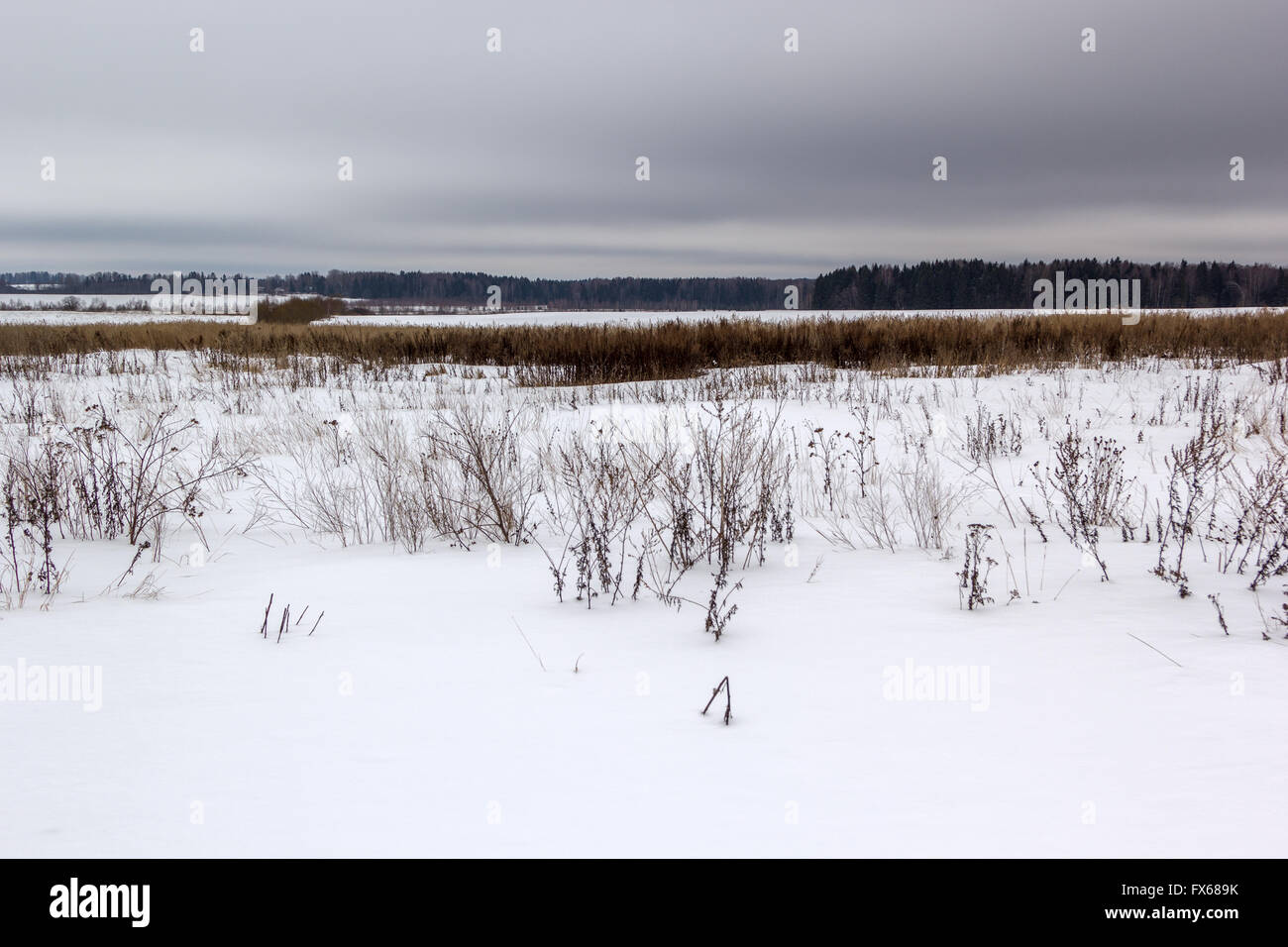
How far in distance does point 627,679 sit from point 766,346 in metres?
17.1

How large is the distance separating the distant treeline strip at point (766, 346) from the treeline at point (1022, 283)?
56.4 metres

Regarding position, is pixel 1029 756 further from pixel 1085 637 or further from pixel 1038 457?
pixel 1038 457

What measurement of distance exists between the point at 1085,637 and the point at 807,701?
1347 mm

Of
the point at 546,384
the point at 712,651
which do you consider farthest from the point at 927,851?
the point at 546,384

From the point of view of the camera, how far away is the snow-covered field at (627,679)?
193 cm

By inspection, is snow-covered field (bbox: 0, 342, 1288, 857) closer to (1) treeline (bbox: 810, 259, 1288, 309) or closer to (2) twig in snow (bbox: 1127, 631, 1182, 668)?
(2) twig in snow (bbox: 1127, 631, 1182, 668)

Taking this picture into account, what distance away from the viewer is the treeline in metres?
72.8

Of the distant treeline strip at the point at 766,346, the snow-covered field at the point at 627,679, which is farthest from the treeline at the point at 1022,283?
the snow-covered field at the point at 627,679

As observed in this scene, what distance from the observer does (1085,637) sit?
319 cm

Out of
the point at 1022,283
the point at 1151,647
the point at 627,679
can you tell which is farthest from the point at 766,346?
the point at 1022,283

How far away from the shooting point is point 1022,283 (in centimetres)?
7475

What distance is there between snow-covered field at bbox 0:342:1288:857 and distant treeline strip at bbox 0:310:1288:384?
1075cm

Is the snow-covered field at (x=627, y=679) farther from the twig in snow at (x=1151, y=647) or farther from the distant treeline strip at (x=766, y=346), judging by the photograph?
the distant treeline strip at (x=766, y=346)

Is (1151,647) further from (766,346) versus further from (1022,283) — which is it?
(1022,283)
